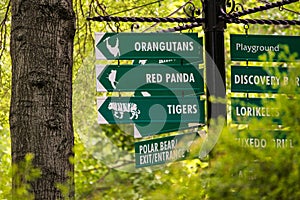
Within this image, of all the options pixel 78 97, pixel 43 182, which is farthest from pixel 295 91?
pixel 78 97

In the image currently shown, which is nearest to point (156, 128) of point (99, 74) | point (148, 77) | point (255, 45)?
point (148, 77)

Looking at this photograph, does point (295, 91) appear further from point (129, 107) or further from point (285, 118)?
point (129, 107)

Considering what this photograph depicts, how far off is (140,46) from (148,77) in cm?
21

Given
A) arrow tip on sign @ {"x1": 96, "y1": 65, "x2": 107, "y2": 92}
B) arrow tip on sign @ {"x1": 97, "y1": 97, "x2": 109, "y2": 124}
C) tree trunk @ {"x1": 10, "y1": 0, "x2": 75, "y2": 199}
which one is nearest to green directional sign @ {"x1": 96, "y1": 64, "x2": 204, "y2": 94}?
arrow tip on sign @ {"x1": 96, "y1": 65, "x2": 107, "y2": 92}

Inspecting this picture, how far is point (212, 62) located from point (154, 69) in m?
0.40

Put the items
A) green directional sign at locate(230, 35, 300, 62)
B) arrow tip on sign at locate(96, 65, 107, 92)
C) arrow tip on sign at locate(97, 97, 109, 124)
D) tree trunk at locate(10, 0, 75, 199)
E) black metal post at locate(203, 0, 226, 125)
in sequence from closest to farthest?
tree trunk at locate(10, 0, 75, 199), arrow tip on sign at locate(97, 97, 109, 124), arrow tip on sign at locate(96, 65, 107, 92), black metal post at locate(203, 0, 226, 125), green directional sign at locate(230, 35, 300, 62)

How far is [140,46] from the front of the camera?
5434 mm

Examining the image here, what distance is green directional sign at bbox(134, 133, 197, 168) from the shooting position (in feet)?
17.7

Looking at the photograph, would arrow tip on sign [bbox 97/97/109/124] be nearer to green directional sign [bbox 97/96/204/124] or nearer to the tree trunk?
green directional sign [bbox 97/96/204/124]

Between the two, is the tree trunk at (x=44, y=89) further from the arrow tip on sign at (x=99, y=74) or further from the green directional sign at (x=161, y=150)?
the green directional sign at (x=161, y=150)

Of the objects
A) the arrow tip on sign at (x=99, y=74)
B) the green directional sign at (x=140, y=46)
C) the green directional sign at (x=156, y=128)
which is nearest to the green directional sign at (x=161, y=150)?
the green directional sign at (x=156, y=128)

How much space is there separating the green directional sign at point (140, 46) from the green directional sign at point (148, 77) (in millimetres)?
75

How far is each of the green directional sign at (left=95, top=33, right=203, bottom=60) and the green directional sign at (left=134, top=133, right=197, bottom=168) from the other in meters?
0.56

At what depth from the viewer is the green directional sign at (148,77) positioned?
536 cm
